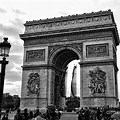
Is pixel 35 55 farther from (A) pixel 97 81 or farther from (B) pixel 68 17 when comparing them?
(A) pixel 97 81

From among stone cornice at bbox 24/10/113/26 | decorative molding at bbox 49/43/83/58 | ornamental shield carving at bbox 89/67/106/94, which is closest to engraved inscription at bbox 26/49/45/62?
decorative molding at bbox 49/43/83/58

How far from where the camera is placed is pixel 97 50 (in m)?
33.7

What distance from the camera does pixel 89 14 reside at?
117 feet

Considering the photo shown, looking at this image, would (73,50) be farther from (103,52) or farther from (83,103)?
(83,103)

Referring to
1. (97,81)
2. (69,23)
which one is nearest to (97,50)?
(97,81)

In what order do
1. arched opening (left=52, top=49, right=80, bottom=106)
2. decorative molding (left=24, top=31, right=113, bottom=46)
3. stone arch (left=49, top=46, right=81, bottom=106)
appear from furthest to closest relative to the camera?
arched opening (left=52, top=49, right=80, bottom=106), stone arch (left=49, top=46, right=81, bottom=106), decorative molding (left=24, top=31, right=113, bottom=46)

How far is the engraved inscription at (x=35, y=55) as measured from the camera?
3644cm

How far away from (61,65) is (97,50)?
8.71 m

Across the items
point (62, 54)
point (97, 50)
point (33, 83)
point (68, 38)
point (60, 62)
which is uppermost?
point (68, 38)

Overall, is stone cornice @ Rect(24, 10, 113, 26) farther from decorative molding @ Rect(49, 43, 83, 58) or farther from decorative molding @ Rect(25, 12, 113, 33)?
decorative molding @ Rect(49, 43, 83, 58)

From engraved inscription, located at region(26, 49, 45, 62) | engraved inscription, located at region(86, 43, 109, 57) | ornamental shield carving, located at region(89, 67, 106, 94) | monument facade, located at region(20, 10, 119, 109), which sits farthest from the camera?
engraved inscription, located at region(26, 49, 45, 62)

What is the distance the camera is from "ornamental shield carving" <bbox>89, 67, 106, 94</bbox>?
31.8 m

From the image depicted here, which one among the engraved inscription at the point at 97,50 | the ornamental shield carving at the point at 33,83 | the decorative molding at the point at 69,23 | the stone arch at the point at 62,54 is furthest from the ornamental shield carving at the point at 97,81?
the ornamental shield carving at the point at 33,83

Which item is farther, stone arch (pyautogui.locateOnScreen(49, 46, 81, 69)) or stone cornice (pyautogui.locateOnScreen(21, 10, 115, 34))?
stone arch (pyautogui.locateOnScreen(49, 46, 81, 69))
